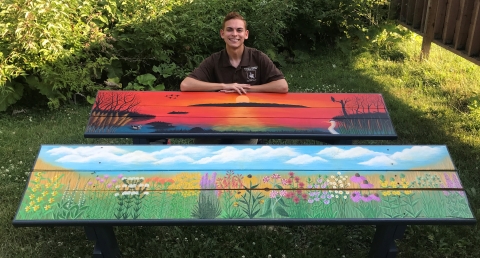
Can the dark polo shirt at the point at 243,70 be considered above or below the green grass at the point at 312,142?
above

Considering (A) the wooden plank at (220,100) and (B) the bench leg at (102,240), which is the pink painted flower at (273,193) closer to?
(B) the bench leg at (102,240)

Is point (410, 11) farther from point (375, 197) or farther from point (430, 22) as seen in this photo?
point (375, 197)

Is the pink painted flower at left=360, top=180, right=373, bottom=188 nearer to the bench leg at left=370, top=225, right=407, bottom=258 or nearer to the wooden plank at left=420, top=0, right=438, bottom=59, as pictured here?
the bench leg at left=370, top=225, right=407, bottom=258

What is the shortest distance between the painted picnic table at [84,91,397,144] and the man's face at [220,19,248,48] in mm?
430

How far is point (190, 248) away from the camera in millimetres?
2715

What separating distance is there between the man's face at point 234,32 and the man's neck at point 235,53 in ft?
0.17

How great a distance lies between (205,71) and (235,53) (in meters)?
0.30

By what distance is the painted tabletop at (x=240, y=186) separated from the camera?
1.97 metres

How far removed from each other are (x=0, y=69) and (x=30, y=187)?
300 centimetres

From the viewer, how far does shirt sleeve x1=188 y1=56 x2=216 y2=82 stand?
132 inches

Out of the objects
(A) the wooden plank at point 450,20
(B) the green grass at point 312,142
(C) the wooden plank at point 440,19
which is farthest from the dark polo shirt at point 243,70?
(C) the wooden plank at point 440,19

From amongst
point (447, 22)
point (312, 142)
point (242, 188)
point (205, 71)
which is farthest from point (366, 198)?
point (447, 22)

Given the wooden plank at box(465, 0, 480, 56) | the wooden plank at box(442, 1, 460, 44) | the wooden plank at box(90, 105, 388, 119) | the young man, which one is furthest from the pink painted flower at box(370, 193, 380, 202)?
the wooden plank at box(442, 1, 460, 44)

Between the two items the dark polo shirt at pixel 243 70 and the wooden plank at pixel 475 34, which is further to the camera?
the wooden plank at pixel 475 34
